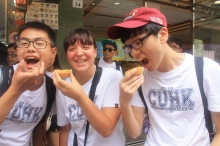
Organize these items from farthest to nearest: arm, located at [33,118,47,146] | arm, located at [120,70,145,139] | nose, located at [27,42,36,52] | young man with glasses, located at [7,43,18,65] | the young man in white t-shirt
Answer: young man with glasses, located at [7,43,18,65] < arm, located at [33,118,47,146] < nose, located at [27,42,36,52] < the young man in white t-shirt < arm, located at [120,70,145,139]

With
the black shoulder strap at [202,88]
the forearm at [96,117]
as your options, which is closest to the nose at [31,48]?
the forearm at [96,117]

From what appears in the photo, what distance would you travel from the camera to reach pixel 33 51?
2.04 metres

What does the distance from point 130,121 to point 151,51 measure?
650 mm

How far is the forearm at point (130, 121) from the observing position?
1.77m

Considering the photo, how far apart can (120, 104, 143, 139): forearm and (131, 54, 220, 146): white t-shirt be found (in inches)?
6.3

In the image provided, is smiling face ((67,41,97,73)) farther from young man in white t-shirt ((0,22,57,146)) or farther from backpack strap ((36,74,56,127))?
backpack strap ((36,74,56,127))

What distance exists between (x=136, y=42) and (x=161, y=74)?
38 centimetres

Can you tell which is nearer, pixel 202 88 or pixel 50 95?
pixel 202 88

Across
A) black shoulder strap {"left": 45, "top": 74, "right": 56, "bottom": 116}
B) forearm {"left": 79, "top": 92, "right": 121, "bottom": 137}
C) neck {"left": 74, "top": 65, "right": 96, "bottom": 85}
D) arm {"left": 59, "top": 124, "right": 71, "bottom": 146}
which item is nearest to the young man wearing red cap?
forearm {"left": 79, "top": 92, "right": 121, "bottom": 137}

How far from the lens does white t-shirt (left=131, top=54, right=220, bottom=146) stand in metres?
1.69

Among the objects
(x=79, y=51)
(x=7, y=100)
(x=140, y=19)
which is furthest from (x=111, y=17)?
(x=7, y=100)

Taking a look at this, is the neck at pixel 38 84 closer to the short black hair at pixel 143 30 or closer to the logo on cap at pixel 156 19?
the short black hair at pixel 143 30

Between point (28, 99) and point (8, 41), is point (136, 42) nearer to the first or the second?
point (28, 99)

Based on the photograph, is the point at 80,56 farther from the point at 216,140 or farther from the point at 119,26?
the point at 216,140
